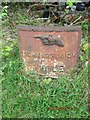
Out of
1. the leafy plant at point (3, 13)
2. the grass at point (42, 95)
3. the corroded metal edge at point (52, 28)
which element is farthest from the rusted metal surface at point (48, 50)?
the leafy plant at point (3, 13)

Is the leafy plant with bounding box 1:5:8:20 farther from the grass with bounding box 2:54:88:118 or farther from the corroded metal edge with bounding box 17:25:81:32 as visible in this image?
the grass with bounding box 2:54:88:118

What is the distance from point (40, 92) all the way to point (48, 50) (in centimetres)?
44

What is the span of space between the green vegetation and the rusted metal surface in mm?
88

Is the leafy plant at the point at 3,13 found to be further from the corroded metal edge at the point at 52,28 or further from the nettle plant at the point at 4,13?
the corroded metal edge at the point at 52,28

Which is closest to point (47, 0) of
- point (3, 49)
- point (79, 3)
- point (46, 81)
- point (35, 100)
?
point (79, 3)

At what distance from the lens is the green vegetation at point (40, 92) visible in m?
3.01

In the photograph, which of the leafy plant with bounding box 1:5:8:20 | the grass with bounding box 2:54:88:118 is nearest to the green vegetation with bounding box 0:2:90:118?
the grass with bounding box 2:54:88:118

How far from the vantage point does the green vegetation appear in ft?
9.87

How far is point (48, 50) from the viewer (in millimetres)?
3314

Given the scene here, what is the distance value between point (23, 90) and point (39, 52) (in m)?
0.43

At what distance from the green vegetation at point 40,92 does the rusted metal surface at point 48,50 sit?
88mm

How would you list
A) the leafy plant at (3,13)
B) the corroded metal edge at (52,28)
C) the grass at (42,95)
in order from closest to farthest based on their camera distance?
the grass at (42,95) → the corroded metal edge at (52,28) → the leafy plant at (3,13)

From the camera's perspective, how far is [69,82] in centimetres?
322

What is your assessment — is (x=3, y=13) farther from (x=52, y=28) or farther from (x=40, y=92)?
(x=40, y=92)
